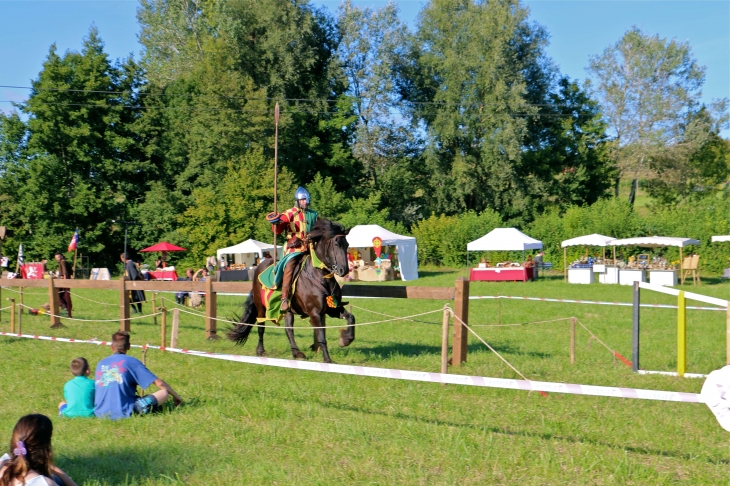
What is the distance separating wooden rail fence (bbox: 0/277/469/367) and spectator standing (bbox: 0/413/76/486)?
5.50 metres

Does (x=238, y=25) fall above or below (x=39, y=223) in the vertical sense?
above

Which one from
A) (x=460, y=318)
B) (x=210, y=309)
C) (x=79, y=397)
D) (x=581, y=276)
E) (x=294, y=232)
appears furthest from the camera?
(x=581, y=276)

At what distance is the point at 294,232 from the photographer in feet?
35.8

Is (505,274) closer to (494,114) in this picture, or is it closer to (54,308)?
(494,114)

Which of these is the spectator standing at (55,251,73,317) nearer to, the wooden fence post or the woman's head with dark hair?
the wooden fence post

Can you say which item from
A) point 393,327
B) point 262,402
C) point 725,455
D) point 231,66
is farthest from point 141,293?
point 231,66

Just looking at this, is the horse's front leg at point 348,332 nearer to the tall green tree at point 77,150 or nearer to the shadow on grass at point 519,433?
the shadow on grass at point 519,433

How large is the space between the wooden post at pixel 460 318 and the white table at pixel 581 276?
1078 inches

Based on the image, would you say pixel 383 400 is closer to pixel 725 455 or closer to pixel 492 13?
pixel 725 455

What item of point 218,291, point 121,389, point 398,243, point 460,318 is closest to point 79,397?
point 121,389

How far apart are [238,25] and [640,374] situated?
48513mm

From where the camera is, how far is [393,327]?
16.0 m

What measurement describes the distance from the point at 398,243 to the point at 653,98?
28.7 m

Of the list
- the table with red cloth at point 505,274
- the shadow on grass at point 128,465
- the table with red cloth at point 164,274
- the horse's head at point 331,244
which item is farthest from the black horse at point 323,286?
the table with red cloth at point 505,274
